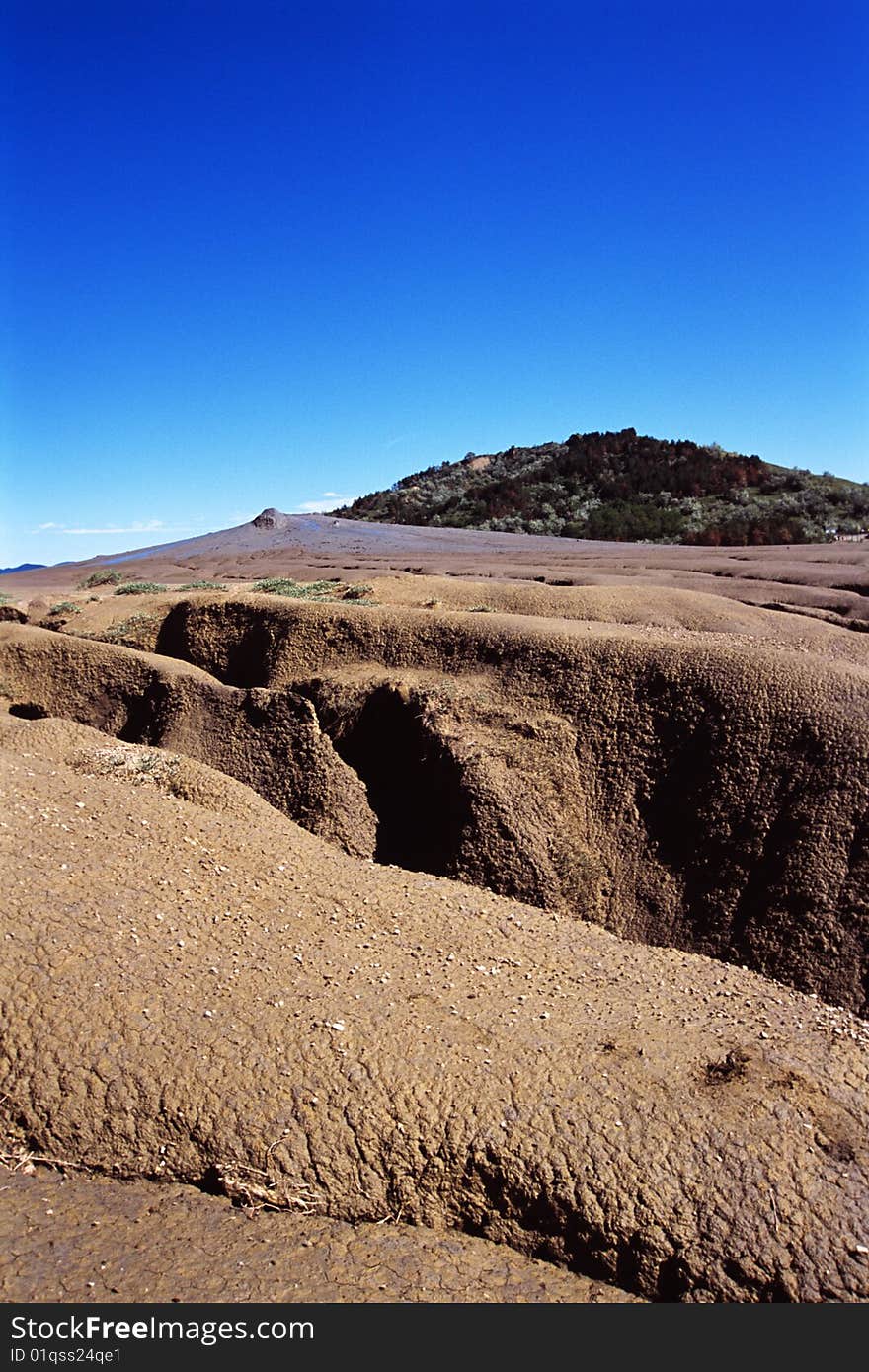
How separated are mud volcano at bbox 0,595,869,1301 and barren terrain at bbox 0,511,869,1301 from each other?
16mm

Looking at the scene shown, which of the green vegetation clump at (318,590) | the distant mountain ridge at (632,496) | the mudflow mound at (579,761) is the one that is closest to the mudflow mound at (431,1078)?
the mudflow mound at (579,761)

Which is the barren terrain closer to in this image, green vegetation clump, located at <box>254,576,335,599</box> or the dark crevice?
the dark crevice

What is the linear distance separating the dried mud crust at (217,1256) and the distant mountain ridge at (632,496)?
27.1 m

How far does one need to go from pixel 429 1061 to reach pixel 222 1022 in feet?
2.87

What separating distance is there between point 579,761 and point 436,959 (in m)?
2.22

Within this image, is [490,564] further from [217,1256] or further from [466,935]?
[217,1256]

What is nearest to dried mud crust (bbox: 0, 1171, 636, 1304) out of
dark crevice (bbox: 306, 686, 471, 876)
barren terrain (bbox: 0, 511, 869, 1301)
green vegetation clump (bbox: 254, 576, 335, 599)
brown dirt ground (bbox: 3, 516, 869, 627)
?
barren terrain (bbox: 0, 511, 869, 1301)

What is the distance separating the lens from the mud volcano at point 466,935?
334cm

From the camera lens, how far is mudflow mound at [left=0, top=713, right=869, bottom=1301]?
10.7 ft

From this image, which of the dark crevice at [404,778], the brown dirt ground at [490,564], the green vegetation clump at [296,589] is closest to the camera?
the dark crevice at [404,778]

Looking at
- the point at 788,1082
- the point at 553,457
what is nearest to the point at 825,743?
the point at 788,1082

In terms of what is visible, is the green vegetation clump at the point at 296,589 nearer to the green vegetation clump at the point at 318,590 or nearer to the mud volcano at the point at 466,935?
the green vegetation clump at the point at 318,590

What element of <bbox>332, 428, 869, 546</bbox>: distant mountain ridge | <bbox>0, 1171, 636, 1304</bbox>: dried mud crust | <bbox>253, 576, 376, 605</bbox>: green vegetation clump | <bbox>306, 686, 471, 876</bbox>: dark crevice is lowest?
<bbox>0, 1171, 636, 1304</bbox>: dried mud crust

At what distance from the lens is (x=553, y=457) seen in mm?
47250
